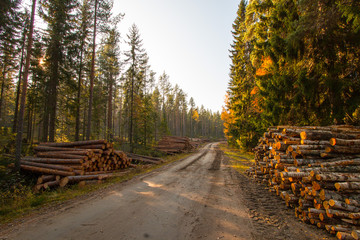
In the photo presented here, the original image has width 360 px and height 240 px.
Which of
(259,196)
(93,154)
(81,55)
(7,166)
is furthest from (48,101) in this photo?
(259,196)

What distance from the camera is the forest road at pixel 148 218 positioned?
11.4 feet

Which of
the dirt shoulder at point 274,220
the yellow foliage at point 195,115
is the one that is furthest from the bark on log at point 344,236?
the yellow foliage at point 195,115

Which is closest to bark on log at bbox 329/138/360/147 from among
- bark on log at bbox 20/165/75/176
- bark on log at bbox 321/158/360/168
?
bark on log at bbox 321/158/360/168

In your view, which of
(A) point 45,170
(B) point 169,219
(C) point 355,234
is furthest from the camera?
(A) point 45,170

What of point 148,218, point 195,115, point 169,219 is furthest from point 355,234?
point 195,115

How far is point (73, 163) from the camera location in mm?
8617

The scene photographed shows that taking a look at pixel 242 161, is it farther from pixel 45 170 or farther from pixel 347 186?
pixel 45 170

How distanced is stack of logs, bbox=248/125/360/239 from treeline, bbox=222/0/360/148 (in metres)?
2.22

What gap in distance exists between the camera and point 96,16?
15430mm

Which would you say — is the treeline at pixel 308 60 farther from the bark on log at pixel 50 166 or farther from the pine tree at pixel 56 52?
the pine tree at pixel 56 52

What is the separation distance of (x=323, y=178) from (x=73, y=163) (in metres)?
10.1

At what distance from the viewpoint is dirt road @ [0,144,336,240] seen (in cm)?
351

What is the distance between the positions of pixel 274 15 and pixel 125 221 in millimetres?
10851

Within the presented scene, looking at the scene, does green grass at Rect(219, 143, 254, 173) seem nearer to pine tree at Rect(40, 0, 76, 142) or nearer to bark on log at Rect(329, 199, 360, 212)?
bark on log at Rect(329, 199, 360, 212)
